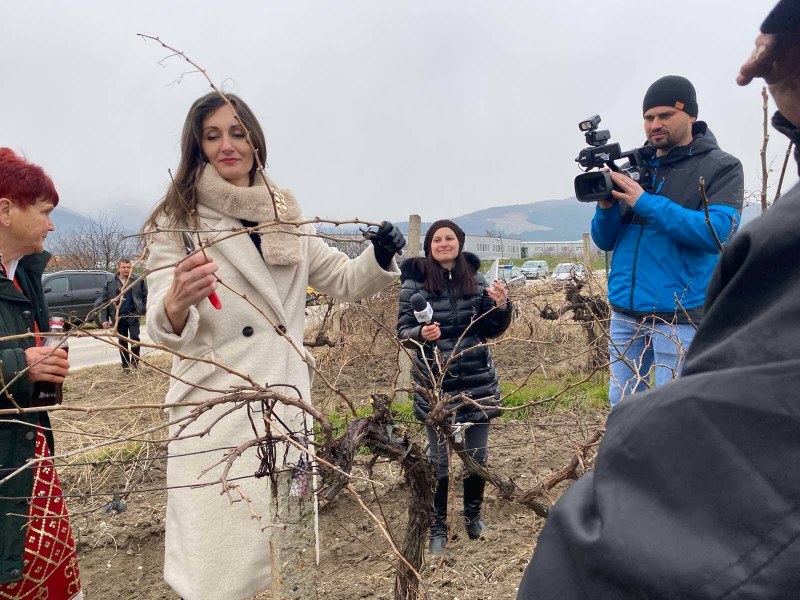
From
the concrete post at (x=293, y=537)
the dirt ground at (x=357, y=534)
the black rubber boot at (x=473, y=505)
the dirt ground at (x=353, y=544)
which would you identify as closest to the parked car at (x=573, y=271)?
the dirt ground at (x=357, y=534)

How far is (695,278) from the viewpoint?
8.55 ft

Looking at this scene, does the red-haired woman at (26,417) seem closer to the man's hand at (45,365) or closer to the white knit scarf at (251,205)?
the man's hand at (45,365)

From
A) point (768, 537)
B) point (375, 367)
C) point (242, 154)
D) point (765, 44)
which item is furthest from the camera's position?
point (375, 367)

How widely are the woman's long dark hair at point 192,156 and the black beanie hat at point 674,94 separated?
1.76 metres

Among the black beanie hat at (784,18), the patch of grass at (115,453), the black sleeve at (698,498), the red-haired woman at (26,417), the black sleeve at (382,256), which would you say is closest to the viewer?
the black sleeve at (698,498)

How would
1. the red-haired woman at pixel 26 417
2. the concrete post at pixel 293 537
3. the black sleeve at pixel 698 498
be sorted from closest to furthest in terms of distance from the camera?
the black sleeve at pixel 698 498 → the concrete post at pixel 293 537 → the red-haired woman at pixel 26 417

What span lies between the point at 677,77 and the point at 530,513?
2466 mm

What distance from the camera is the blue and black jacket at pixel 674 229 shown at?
8.21 feet

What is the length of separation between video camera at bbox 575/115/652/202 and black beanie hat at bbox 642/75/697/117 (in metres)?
0.24

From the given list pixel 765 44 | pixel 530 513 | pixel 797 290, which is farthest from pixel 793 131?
pixel 530 513

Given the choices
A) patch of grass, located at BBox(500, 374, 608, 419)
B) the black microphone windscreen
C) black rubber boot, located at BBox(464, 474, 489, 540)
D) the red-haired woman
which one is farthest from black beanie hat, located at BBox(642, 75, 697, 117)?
patch of grass, located at BBox(500, 374, 608, 419)

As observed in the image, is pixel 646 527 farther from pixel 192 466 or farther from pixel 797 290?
pixel 192 466

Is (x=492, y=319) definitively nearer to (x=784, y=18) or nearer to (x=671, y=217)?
(x=671, y=217)

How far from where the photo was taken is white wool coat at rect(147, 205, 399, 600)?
5.73 feet
